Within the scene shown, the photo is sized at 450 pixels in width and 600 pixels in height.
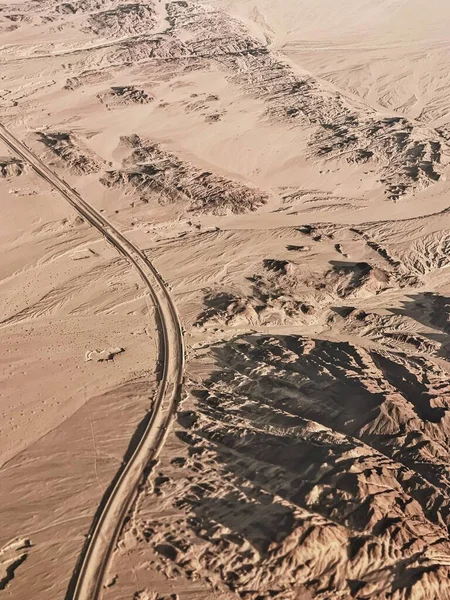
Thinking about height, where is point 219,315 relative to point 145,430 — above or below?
above

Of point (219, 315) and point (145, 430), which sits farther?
point (219, 315)

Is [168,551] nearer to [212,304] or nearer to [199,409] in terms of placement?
[199,409]

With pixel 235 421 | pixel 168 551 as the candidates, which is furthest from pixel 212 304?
pixel 168 551
